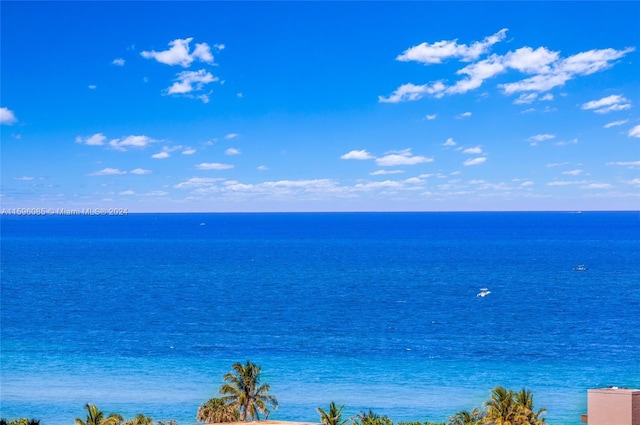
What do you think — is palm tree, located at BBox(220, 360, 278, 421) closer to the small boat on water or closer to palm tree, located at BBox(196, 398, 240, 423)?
palm tree, located at BBox(196, 398, 240, 423)

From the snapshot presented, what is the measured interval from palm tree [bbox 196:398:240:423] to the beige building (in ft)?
80.5

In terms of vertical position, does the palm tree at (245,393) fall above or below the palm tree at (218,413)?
above

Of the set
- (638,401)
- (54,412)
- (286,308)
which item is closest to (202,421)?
(54,412)

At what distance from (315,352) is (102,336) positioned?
3232 cm

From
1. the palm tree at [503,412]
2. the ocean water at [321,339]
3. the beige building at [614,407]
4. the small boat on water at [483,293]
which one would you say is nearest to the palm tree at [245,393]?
the ocean water at [321,339]

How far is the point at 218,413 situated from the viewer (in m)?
48.9

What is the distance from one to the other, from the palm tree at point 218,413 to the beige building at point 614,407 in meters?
24.5

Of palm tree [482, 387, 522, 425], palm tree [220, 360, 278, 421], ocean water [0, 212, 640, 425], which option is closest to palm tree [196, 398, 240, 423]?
palm tree [220, 360, 278, 421]

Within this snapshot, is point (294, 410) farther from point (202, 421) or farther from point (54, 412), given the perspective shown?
point (54, 412)

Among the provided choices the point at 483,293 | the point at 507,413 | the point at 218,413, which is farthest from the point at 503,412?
the point at 483,293

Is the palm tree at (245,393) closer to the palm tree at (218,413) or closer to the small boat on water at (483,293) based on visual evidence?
the palm tree at (218,413)

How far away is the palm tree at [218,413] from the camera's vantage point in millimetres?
48719

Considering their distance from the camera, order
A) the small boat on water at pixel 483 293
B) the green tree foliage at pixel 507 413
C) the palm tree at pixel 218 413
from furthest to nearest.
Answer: the small boat on water at pixel 483 293, the palm tree at pixel 218 413, the green tree foliage at pixel 507 413

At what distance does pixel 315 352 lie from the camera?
273 feet
